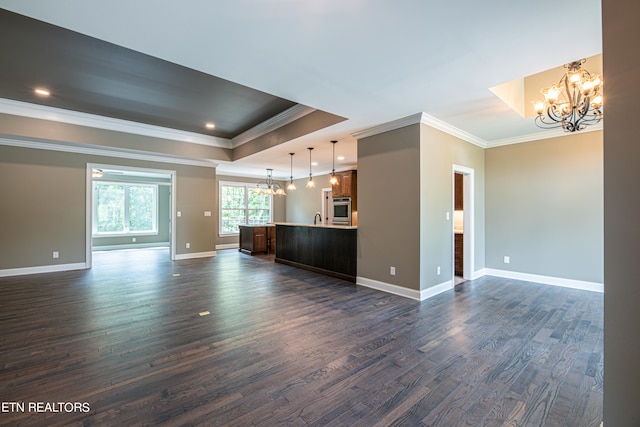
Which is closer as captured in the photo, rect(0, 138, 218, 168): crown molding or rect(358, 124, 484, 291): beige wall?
rect(358, 124, 484, 291): beige wall

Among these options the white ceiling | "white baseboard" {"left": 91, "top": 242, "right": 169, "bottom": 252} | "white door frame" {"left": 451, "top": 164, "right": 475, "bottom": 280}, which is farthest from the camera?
"white baseboard" {"left": 91, "top": 242, "right": 169, "bottom": 252}

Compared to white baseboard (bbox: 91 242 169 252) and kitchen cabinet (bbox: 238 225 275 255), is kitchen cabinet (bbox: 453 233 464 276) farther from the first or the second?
white baseboard (bbox: 91 242 169 252)

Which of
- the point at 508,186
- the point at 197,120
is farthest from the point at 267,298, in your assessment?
the point at 508,186

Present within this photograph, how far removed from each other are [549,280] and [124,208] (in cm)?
1235

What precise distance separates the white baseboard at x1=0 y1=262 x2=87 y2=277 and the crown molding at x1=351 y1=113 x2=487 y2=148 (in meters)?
6.41

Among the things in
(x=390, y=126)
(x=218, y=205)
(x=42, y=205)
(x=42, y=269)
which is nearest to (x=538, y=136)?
(x=390, y=126)

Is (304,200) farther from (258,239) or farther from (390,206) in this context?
(390,206)

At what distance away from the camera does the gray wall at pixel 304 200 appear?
991 centimetres

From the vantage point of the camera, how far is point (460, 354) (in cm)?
246

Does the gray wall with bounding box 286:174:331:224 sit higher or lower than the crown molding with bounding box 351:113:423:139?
lower

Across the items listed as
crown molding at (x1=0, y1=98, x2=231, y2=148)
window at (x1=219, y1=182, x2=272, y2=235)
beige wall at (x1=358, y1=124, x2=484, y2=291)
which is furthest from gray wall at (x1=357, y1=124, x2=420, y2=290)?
window at (x1=219, y1=182, x2=272, y2=235)

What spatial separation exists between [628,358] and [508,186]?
4762 mm

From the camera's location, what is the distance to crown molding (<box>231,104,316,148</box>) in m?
4.72

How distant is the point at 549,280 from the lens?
15.7 feet
